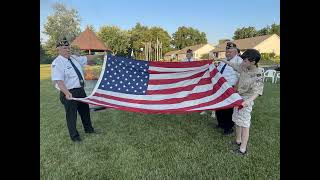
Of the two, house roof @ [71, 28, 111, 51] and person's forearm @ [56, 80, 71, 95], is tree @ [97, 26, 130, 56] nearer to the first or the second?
house roof @ [71, 28, 111, 51]

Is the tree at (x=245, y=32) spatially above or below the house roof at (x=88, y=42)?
above

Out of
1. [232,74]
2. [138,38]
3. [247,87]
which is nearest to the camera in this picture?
[247,87]

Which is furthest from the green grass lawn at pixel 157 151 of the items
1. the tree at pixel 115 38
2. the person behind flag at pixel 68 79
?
the tree at pixel 115 38

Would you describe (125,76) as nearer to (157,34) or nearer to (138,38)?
(138,38)

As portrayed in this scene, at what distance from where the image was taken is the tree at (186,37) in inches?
3162

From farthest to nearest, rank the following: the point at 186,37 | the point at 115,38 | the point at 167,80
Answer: the point at 186,37, the point at 115,38, the point at 167,80

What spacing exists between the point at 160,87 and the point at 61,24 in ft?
179

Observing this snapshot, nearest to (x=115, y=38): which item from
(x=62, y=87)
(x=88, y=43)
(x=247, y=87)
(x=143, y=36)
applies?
(x=143, y=36)

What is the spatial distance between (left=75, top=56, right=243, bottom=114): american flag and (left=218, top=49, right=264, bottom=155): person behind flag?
Result: 0.22 m

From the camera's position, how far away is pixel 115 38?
178 feet

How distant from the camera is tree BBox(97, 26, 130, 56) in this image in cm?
5322

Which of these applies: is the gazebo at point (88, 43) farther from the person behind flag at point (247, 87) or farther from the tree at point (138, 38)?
the person behind flag at point (247, 87)

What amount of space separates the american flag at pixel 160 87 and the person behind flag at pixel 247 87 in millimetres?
224
